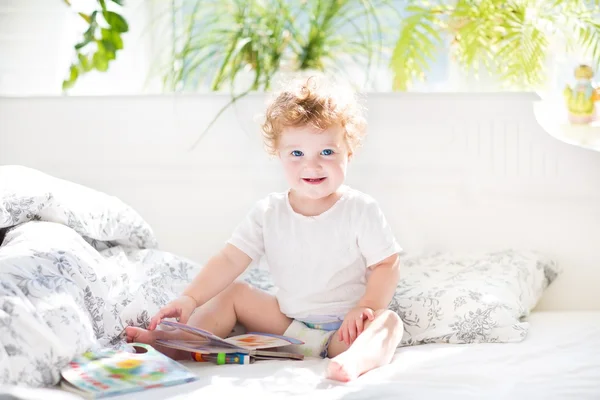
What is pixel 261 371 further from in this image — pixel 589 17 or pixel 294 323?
pixel 589 17

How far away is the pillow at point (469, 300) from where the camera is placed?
1.78 meters

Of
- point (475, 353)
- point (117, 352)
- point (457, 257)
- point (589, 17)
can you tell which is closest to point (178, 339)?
point (117, 352)

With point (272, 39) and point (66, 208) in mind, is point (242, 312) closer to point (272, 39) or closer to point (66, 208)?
point (66, 208)

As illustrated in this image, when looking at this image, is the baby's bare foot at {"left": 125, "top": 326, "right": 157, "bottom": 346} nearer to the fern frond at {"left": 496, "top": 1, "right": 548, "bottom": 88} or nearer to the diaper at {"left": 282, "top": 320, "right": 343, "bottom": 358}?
the diaper at {"left": 282, "top": 320, "right": 343, "bottom": 358}

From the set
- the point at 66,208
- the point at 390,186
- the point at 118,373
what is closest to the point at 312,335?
the point at 118,373

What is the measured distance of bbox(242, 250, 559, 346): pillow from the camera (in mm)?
1783

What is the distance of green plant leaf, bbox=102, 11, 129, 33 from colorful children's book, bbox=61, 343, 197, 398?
4.01ft

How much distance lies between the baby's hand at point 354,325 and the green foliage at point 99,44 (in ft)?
4.08

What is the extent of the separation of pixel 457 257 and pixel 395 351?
585mm

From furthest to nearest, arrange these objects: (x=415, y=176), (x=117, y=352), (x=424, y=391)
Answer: (x=415, y=176), (x=117, y=352), (x=424, y=391)

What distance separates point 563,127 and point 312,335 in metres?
1.12

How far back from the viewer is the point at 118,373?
4.66ft

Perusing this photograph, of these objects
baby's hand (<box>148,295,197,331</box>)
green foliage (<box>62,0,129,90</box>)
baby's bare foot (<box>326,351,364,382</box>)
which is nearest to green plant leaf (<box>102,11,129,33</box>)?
green foliage (<box>62,0,129,90</box>)

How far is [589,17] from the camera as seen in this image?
238 cm
